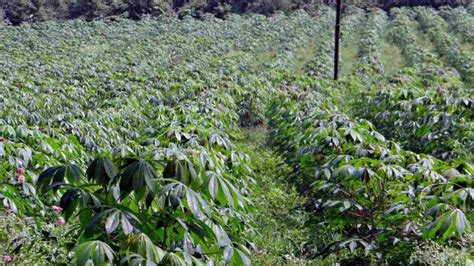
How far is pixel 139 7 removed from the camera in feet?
134

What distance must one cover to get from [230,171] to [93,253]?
3036 mm

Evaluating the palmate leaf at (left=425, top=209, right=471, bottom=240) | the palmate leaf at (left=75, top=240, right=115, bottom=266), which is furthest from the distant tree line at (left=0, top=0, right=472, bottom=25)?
the palmate leaf at (left=75, top=240, right=115, bottom=266)

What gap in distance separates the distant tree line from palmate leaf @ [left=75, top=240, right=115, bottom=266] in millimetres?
37857

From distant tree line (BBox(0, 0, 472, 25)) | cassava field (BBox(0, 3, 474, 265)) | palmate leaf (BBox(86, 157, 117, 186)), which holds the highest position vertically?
palmate leaf (BBox(86, 157, 117, 186))

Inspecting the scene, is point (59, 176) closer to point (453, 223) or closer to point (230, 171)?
point (453, 223)

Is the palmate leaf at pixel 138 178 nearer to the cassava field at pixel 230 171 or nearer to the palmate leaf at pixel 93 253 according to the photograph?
the cassava field at pixel 230 171

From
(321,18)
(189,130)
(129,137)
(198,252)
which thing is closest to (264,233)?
→ (189,130)

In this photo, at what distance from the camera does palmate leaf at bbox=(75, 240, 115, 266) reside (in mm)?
1965

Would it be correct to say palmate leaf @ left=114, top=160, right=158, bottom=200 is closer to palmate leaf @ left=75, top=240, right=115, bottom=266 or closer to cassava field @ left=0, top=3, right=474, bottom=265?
cassava field @ left=0, top=3, right=474, bottom=265

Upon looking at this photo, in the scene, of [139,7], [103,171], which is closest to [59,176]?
[103,171]

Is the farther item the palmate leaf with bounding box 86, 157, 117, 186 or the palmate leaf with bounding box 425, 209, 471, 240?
the palmate leaf with bounding box 425, 209, 471, 240

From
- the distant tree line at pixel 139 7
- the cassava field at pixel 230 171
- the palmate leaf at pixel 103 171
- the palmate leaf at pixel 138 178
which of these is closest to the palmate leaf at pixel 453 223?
the cassava field at pixel 230 171

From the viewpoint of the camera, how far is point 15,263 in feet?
9.14

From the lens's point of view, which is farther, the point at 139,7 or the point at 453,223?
the point at 139,7
